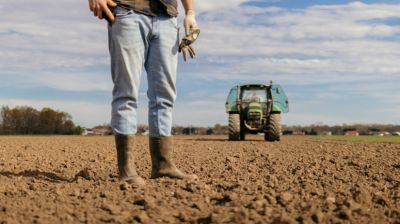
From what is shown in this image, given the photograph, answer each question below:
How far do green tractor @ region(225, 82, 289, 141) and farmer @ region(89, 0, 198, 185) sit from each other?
34.6ft

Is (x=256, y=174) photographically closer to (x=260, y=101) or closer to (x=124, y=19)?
(x=124, y=19)

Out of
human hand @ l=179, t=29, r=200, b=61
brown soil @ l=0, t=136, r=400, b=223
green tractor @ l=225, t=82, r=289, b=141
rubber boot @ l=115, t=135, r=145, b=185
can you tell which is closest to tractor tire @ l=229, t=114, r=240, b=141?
green tractor @ l=225, t=82, r=289, b=141

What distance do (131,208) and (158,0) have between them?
1814 millimetres

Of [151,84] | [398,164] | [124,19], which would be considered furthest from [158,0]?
[398,164]

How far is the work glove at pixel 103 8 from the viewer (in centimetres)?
418

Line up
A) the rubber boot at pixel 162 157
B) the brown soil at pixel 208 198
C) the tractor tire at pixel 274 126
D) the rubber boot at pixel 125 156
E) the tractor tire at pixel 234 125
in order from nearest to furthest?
the brown soil at pixel 208 198
the rubber boot at pixel 125 156
the rubber boot at pixel 162 157
the tractor tire at pixel 234 125
the tractor tire at pixel 274 126

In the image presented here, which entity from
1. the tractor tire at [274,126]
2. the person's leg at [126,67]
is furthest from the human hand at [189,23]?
the tractor tire at [274,126]

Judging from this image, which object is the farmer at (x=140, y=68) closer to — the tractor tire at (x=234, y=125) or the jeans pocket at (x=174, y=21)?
the jeans pocket at (x=174, y=21)

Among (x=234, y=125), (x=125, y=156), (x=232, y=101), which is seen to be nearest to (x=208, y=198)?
(x=125, y=156)

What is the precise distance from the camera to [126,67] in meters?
4.21

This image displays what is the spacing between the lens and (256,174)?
5.10 m

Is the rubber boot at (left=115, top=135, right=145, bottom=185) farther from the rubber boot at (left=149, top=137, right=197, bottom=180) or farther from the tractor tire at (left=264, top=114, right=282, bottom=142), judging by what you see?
the tractor tire at (left=264, top=114, right=282, bottom=142)

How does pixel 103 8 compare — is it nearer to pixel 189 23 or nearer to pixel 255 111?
pixel 189 23

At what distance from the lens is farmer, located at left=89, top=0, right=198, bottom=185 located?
4.24m
